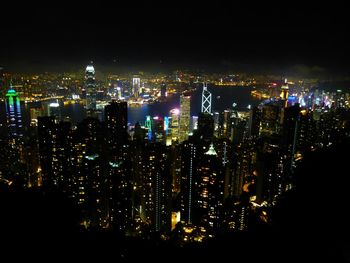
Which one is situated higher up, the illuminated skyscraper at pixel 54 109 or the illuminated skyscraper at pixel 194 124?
the illuminated skyscraper at pixel 54 109

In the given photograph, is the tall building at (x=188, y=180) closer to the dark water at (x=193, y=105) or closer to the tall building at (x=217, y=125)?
the tall building at (x=217, y=125)

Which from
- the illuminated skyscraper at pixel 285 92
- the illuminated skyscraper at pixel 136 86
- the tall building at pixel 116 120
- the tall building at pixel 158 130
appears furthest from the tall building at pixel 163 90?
the illuminated skyscraper at pixel 285 92

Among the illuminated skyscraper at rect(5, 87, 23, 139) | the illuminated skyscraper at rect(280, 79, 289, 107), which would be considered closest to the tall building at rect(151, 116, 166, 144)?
the illuminated skyscraper at rect(5, 87, 23, 139)

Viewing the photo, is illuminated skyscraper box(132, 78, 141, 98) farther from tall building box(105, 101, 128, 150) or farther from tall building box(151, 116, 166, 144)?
tall building box(105, 101, 128, 150)

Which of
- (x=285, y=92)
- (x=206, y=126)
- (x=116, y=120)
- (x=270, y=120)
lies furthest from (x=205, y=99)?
(x=116, y=120)

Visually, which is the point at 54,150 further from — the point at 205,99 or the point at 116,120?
the point at 205,99
